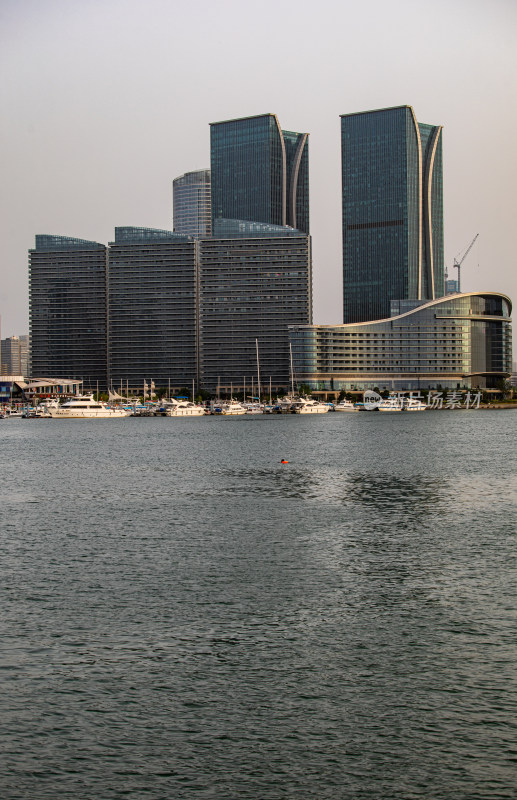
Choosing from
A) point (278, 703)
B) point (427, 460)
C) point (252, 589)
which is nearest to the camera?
point (278, 703)

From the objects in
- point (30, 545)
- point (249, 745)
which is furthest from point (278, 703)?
point (30, 545)

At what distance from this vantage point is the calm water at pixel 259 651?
1906 cm

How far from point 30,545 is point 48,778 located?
26.0m

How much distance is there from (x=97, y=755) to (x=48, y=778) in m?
1.29

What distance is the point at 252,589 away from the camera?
112ft

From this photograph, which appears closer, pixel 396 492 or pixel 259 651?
pixel 259 651

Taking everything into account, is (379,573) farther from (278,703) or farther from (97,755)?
(97,755)

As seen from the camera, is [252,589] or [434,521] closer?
[252,589]

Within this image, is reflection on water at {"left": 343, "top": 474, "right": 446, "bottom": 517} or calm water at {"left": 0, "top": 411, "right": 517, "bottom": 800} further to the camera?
reflection on water at {"left": 343, "top": 474, "right": 446, "bottom": 517}

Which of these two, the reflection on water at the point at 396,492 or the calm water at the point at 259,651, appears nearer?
the calm water at the point at 259,651

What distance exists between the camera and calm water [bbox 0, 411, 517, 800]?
19.1m

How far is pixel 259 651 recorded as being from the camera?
26.3 metres

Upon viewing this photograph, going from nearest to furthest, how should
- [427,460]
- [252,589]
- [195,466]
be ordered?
[252,589], [195,466], [427,460]

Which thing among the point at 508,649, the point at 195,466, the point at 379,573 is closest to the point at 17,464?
the point at 195,466
